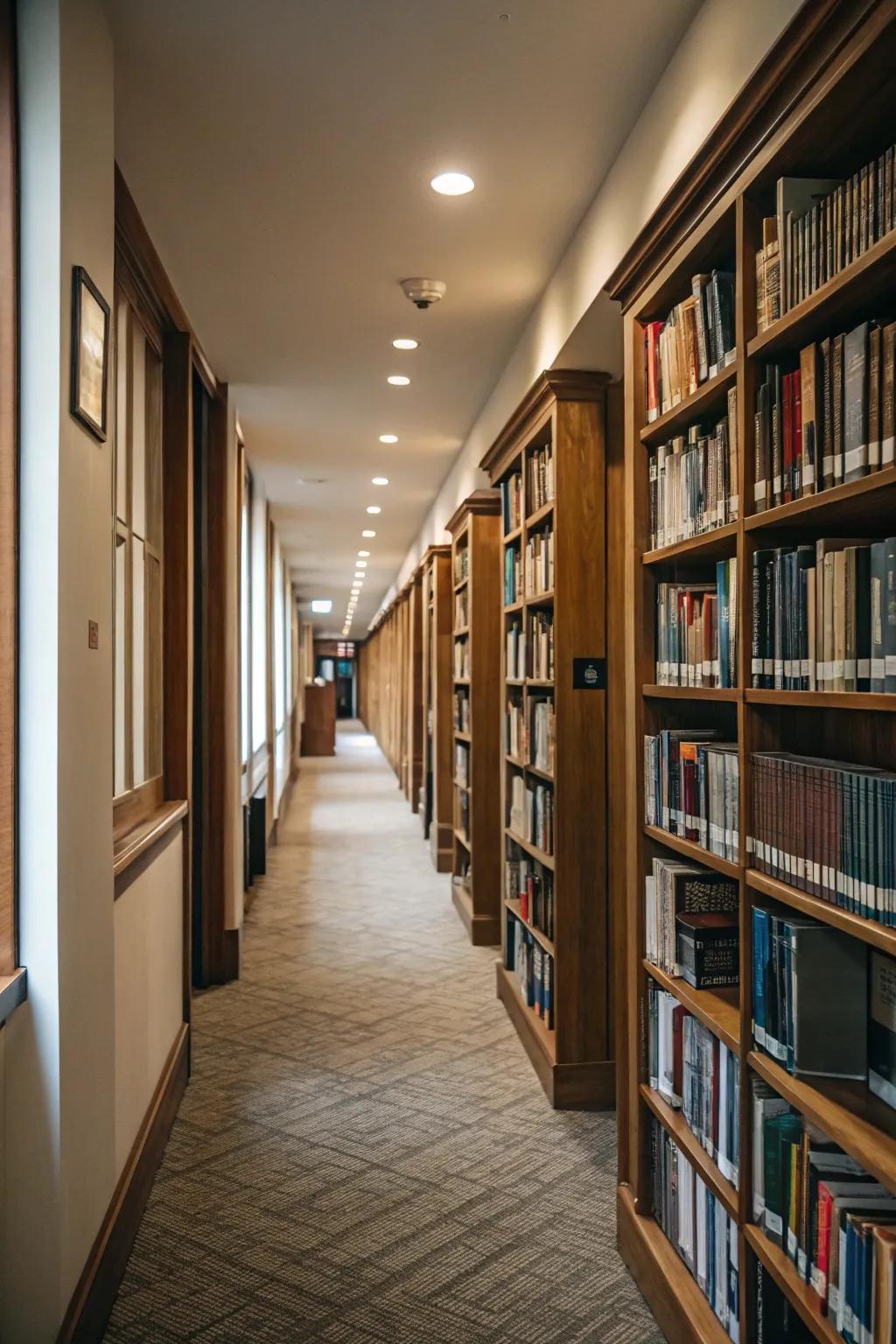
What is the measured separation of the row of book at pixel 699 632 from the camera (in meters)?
2.02

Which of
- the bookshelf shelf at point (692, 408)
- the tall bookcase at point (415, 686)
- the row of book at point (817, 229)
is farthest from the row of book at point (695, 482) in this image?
the tall bookcase at point (415, 686)

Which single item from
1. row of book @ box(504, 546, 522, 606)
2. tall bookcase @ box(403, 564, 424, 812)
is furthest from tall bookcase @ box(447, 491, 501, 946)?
tall bookcase @ box(403, 564, 424, 812)

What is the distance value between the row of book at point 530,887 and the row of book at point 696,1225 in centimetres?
136

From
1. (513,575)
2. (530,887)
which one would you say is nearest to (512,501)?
(513,575)

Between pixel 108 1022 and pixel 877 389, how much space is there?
205cm

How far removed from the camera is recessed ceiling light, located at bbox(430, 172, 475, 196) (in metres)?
3.01

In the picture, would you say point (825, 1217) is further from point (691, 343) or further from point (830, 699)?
point (691, 343)

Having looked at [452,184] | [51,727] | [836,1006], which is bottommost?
[836,1006]

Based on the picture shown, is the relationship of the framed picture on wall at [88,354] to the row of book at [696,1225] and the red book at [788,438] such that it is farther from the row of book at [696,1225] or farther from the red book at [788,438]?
the row of book at [696,1225]

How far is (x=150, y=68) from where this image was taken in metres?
2.46

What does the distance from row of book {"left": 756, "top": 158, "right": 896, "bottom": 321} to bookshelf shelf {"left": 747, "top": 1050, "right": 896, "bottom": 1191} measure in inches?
50.9

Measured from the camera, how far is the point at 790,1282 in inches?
67.6

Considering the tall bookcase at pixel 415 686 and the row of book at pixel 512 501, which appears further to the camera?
the tall bookcase at pixel 415 686

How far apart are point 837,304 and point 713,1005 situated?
1.37 meters
